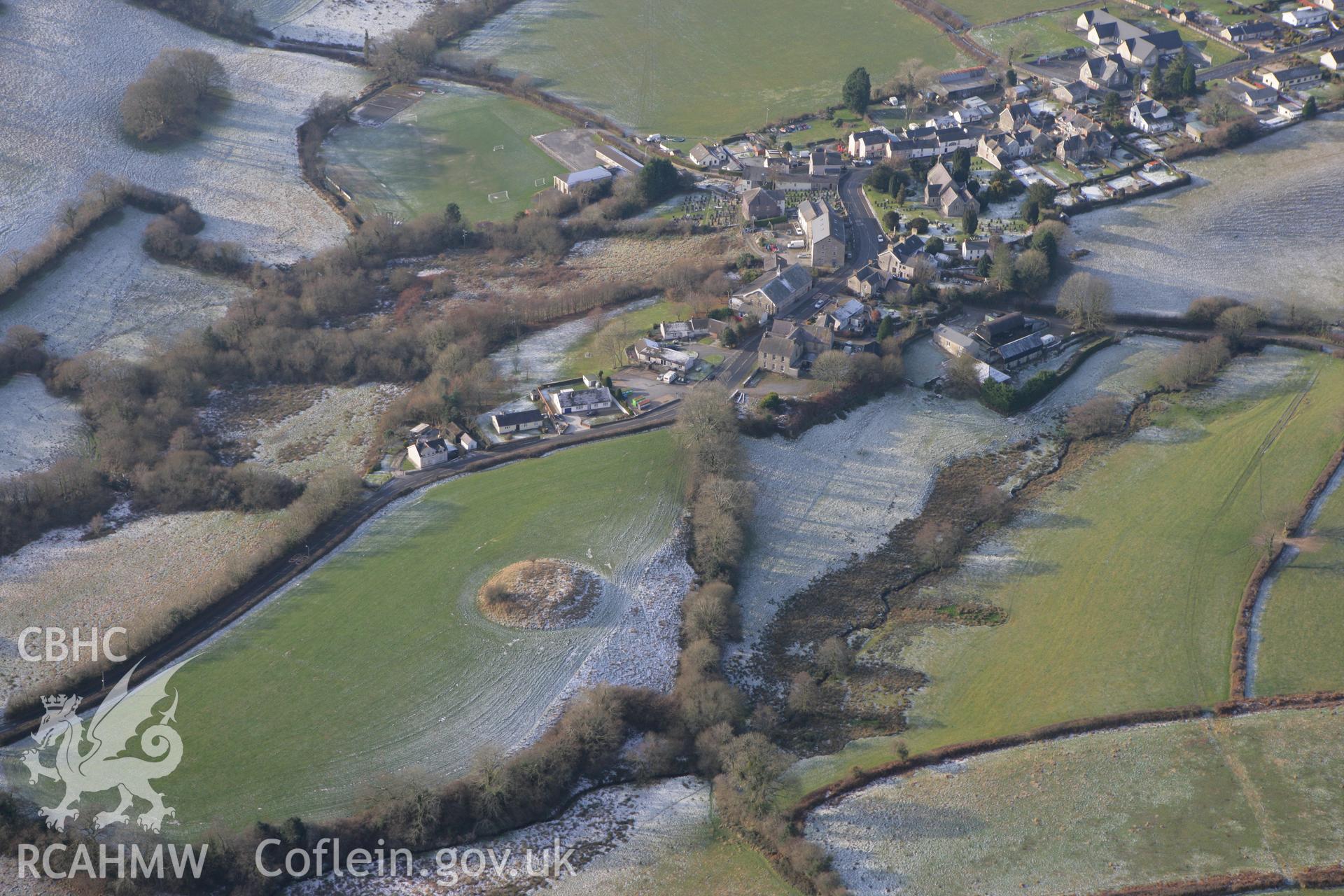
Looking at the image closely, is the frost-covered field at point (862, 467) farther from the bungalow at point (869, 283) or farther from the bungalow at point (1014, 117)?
the bungalow at point (1014, 117)

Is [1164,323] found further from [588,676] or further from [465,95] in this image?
[465,95]

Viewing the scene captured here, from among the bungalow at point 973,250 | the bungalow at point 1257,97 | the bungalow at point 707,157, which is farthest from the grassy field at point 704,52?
the bungalow at point 973,250

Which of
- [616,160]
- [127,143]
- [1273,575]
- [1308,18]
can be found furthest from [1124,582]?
[127,143]

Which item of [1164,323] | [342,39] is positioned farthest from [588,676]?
[342,39]

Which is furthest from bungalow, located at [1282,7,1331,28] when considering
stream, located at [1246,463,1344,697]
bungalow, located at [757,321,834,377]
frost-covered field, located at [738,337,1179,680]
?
bungalow, located at [757,321,834,377]

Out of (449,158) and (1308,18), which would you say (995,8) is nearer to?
(1308,18)

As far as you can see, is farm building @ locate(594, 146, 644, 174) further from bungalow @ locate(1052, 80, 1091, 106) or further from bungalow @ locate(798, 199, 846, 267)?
bungalow @ locate(1052, 80, 1091, 106)
